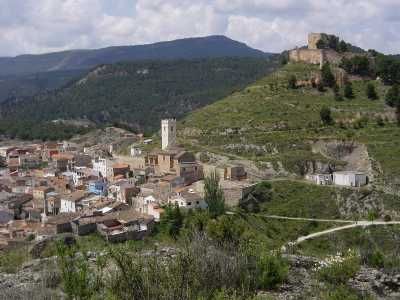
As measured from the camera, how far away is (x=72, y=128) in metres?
91.9

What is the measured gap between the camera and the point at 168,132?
4947cm

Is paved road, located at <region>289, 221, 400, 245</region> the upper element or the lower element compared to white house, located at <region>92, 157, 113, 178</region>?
lower

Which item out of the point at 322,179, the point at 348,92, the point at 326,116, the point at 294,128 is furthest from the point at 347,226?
the point at 348,92

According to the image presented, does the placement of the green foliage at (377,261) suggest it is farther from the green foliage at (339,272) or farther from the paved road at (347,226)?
the paved road at (347,226)

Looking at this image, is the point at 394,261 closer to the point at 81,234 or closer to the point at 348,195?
the point at 81,234

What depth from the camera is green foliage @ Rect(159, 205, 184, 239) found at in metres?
31.3

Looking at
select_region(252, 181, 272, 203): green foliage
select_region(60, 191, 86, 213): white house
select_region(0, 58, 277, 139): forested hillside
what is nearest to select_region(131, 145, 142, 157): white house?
select_region(60, 191, 86, 213): white house

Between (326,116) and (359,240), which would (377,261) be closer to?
(359,240)

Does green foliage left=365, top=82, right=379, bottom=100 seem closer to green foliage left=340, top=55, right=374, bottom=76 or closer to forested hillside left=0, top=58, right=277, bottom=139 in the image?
green foliage left=340, top=55, right=374, bottom=76

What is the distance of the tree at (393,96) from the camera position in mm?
53500

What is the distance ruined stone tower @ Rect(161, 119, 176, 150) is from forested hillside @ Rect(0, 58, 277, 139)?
64.0 metres

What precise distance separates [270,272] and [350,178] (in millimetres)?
27042

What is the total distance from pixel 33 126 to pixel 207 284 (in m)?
88.5

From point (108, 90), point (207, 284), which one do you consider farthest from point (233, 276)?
point (108, 90)
